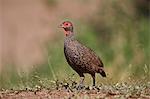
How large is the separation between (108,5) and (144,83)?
794cm

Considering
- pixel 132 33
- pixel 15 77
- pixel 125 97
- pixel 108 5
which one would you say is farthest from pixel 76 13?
pixel 125 97

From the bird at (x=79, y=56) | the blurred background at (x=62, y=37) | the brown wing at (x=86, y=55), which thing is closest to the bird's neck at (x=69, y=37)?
the bird at (x=79, y=56)

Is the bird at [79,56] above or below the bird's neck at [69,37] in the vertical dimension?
below

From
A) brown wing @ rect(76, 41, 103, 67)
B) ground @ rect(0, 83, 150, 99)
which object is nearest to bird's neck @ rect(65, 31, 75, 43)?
brown wing @ rect(76, 41, 103, 67)

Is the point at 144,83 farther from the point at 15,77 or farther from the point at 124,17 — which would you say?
the point at 124,17

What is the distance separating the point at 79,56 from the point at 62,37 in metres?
7.20

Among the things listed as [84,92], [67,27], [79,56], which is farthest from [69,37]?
[84,92]

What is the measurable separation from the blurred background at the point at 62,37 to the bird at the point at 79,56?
0.22 metres

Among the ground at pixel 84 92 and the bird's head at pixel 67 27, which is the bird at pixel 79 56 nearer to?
the bird's head at pixel 67 27

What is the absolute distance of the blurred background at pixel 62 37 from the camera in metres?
13.7

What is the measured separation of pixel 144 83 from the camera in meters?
10.3

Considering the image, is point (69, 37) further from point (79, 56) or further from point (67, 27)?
point (79, 56)

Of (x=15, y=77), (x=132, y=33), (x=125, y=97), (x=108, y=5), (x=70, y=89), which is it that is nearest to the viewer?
(x=125, y=97)

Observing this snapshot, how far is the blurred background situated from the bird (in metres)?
0.22
